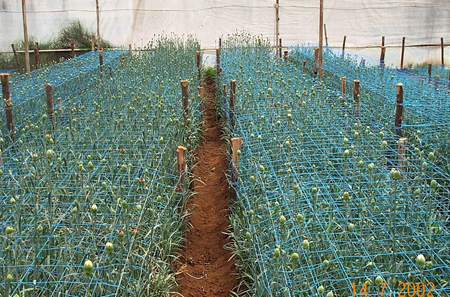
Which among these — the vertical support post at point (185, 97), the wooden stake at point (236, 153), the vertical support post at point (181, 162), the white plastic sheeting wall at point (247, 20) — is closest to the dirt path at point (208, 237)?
the vertical support post at point (181, 162)

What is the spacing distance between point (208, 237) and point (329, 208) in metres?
1.27

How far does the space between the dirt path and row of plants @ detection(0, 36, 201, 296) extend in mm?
170

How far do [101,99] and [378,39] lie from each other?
905 cm

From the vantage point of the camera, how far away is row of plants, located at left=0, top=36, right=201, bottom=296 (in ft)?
7.99

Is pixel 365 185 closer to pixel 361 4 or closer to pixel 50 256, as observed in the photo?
pixel 50 256

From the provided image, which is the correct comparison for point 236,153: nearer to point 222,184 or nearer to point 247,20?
point 222,184

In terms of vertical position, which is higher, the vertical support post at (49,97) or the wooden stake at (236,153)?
the vertical support post at (49,97)

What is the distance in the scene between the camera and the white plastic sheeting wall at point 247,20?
470 inches

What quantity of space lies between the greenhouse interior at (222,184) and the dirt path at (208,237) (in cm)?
2

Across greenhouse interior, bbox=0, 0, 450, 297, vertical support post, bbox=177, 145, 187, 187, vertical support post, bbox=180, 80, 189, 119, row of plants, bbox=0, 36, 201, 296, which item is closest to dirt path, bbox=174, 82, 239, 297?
greenhouse interior, bbox=0, 0, 450, 297

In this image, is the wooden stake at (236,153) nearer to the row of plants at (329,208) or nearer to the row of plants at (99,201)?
the row of plants at (329,208)

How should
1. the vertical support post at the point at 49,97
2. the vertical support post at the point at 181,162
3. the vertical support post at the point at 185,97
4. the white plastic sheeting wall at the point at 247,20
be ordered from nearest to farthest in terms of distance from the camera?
the vertical support post at the point at 181,162
the vertical support post at the point at 49,97
the vertical support post at the point at 185,97
the white plastic sheeting wall at the point at 247,20

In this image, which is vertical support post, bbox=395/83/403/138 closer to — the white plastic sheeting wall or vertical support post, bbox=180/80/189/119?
vertical support post, bbox=180/80/189/119
